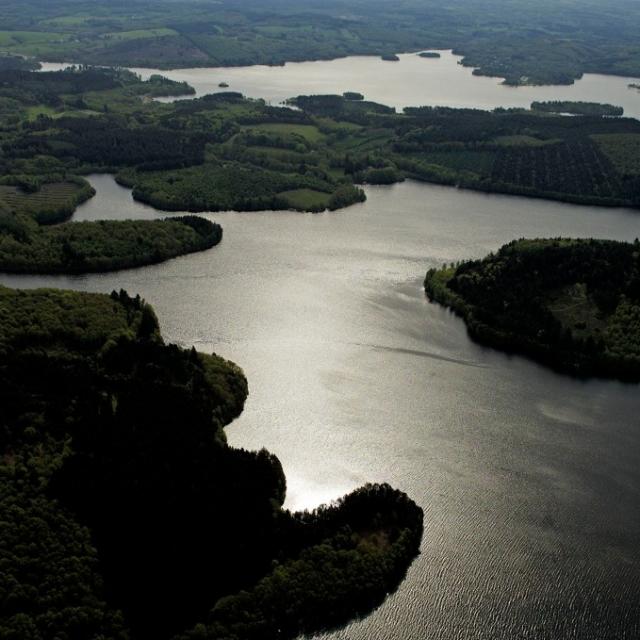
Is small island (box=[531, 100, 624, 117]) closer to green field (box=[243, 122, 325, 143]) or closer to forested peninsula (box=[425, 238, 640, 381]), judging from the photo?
green field (box=[243, 122, 325, 143])

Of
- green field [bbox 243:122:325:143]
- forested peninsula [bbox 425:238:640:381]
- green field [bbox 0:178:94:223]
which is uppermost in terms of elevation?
green field [bbox 243:122:325:143]

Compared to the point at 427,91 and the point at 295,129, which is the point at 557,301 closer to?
the point at 295,129

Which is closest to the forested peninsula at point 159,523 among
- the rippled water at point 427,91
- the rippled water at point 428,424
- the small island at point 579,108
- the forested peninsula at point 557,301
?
the rippled water at point 428,424

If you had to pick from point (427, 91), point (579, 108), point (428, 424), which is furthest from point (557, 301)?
point (427, 91)

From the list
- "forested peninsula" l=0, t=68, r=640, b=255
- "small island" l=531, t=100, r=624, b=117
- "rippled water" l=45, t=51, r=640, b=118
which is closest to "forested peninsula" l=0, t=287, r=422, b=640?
"forested peninsula" l=0, t=68, r=640, b=255

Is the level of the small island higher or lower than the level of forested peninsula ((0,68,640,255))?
higher

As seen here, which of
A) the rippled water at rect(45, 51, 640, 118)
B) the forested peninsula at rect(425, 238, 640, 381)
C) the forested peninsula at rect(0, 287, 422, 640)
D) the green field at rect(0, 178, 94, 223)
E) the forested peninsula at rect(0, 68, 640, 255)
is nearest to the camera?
the forested peninsula at rect(0, 287, 422, 640)

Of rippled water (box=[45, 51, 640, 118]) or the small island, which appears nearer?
the small island
